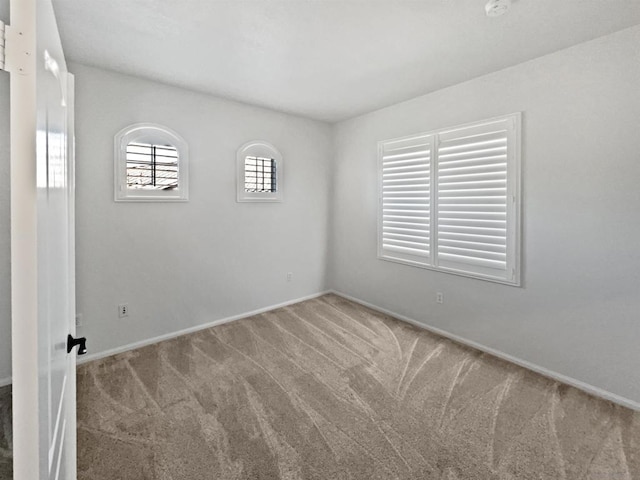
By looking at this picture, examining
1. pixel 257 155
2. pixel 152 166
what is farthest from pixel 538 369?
pixel 152 166

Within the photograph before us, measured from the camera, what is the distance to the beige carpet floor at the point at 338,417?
166cm

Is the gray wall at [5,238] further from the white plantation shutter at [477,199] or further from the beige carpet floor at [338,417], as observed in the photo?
the white plantation shutter at [477,199]

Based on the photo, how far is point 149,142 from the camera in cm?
299

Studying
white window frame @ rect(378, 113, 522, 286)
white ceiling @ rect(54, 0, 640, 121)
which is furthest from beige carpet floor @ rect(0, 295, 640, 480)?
white ceiling @ rect(54, 0, 640, 121)

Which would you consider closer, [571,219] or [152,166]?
[571,219]

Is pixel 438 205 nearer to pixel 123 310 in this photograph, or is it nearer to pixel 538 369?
pixel 538 369

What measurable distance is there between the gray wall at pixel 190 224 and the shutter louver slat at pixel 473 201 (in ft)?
6.08

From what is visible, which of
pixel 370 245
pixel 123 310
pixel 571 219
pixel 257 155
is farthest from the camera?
pixel 370 245

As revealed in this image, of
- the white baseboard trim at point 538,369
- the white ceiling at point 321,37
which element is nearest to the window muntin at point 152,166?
the white ceiling at point 321,37

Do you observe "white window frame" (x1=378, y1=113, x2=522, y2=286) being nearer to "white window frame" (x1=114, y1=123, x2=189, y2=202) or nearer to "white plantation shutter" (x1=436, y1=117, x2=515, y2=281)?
"white plantation shutter" (x1=436, y1=117, x2=515, y2=281)

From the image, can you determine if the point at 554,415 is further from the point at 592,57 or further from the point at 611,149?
the point at 592,57

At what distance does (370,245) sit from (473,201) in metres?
1.46

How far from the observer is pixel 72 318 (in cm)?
135

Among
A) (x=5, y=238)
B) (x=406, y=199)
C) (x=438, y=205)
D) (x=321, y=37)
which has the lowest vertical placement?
(x=5, y=238)
